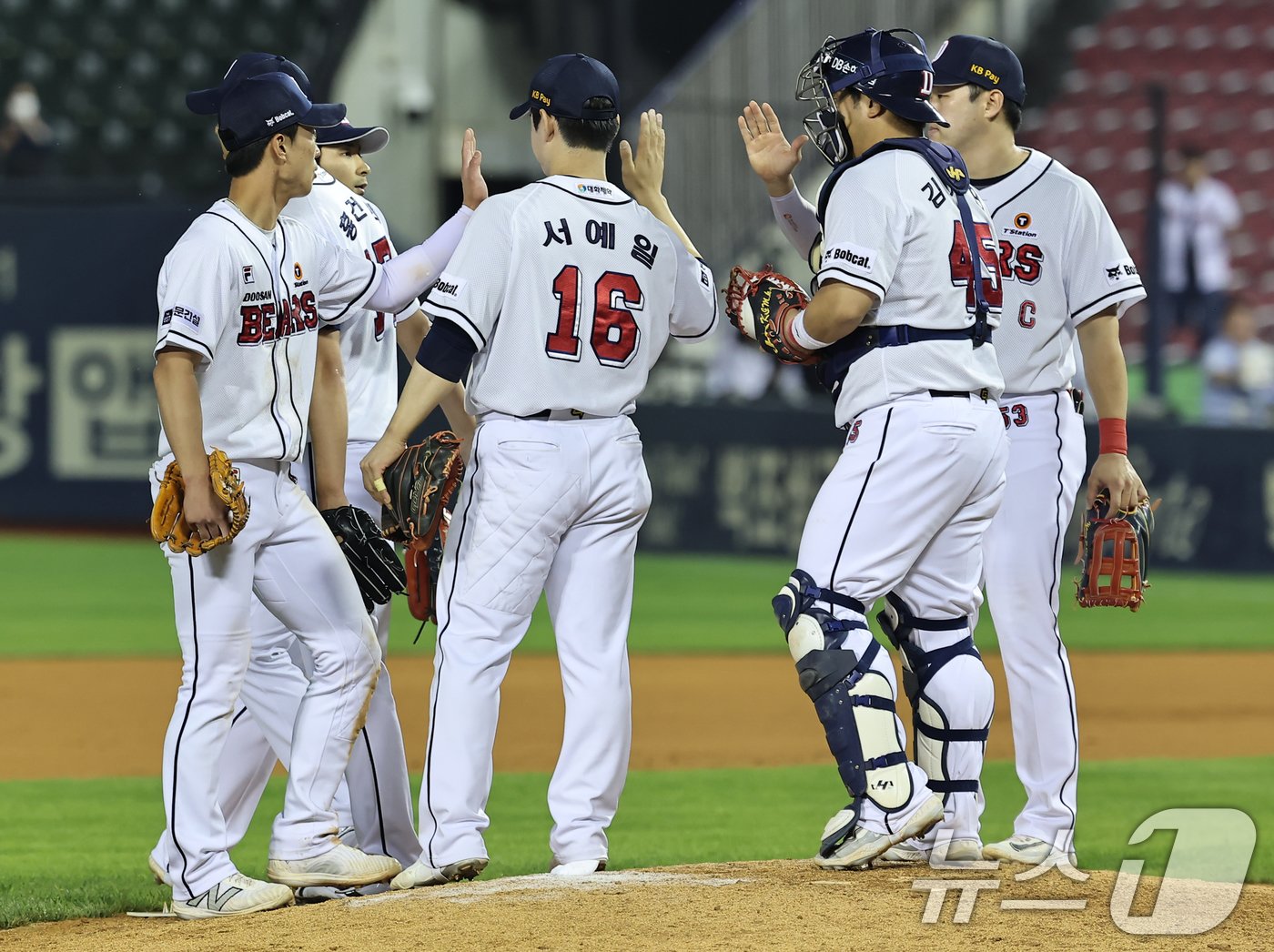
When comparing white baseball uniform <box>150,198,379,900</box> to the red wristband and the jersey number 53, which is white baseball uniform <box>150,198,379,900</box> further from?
the red wristband

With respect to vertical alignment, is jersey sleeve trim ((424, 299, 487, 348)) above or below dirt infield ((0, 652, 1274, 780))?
above

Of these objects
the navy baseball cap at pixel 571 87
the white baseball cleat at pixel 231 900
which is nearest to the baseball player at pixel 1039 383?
the navy baseball cap at pixel 571 87

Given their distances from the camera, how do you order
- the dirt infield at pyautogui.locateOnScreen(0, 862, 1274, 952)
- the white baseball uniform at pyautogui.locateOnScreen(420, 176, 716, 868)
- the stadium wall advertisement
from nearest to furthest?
1. the dirt infield at pyautogui.locateOnScreen(0, 862, 1274, 952)
2. the white baseball uniform at pyautogui.locateOnScreen(420, 176, 716, 868)
3. the stadium wall advertisement

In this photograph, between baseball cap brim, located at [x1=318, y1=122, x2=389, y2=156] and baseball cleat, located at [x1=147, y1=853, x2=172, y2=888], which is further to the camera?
baseball cap brim, located at [x1=318, y1=122, x2=389, y2=156]

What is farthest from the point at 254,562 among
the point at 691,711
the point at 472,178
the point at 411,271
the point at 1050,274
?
the point at 691,711

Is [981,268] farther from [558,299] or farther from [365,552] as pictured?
[365,552]

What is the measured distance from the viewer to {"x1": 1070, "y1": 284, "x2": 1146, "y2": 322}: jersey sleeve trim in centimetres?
453

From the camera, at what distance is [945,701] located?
4125 mm

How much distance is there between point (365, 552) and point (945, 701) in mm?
1475

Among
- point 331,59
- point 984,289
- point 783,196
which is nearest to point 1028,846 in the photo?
point 984,289

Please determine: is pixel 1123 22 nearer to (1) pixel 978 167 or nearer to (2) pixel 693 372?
(2) pixel 693 372

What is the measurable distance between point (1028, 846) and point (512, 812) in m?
2.18

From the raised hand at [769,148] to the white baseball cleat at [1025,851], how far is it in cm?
172

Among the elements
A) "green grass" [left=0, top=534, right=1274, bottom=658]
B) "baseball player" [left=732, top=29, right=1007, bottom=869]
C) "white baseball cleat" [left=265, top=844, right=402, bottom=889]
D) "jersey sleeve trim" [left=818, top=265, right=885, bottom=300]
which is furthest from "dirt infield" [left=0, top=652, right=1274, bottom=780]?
"jersey sleeve trim" [left=818, top=265, right=885, bottom=300]
